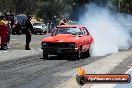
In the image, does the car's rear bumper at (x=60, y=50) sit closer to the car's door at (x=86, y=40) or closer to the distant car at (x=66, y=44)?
the distant car at (x=66, y=44)

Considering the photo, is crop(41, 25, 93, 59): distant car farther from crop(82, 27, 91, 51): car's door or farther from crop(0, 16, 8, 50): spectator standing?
crop(0, 16, 8, 50): spectator standing

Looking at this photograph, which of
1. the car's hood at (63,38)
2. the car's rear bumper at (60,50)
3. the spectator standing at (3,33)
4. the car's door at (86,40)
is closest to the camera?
the car's rear bumper at (60,50)

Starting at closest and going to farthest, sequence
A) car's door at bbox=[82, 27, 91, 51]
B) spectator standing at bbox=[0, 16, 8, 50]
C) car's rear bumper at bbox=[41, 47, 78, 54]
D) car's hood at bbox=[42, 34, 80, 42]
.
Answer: car's rear bumper at bbox=[41, 47, 78, 54] < car's hood at bbox=[42, 34, 80, 42] < car's door at bbox=[82, 27, 91, 51] < spectator standing at bbox=[0, 16, 8, 50]

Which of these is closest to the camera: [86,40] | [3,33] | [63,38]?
[63,38]

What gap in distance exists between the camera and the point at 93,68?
1502 cm

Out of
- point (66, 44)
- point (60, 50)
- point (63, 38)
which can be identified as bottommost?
point (60, 50)

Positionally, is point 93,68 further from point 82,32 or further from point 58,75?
point 82,32

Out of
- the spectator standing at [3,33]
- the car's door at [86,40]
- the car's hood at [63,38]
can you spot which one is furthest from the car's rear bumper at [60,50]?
the spectator standing at [3,33]

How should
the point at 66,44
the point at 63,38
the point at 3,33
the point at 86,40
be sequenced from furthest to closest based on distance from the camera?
the point at 3,33 → the point at 86,40 → the point at 63,38 → the point at 66,44

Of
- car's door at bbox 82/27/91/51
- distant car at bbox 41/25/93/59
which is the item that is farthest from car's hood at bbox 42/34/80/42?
car's door at bbox 82/27/91/51

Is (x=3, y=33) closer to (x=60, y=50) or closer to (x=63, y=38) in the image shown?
(x=63, y=38)

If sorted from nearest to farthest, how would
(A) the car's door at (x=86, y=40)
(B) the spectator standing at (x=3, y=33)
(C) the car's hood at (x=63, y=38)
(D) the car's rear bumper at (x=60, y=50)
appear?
1. (D) the car's rear bumper at (x=60, y=50)
2. (C) the car's hood at (x=63, y=38)
3. (A) the car's door at (x=86, y=40)
4. (B) the spectator standing at (x=3, y=33)

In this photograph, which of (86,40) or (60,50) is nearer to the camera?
(60,50)

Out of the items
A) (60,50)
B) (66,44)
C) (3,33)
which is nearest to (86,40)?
(66,44)
